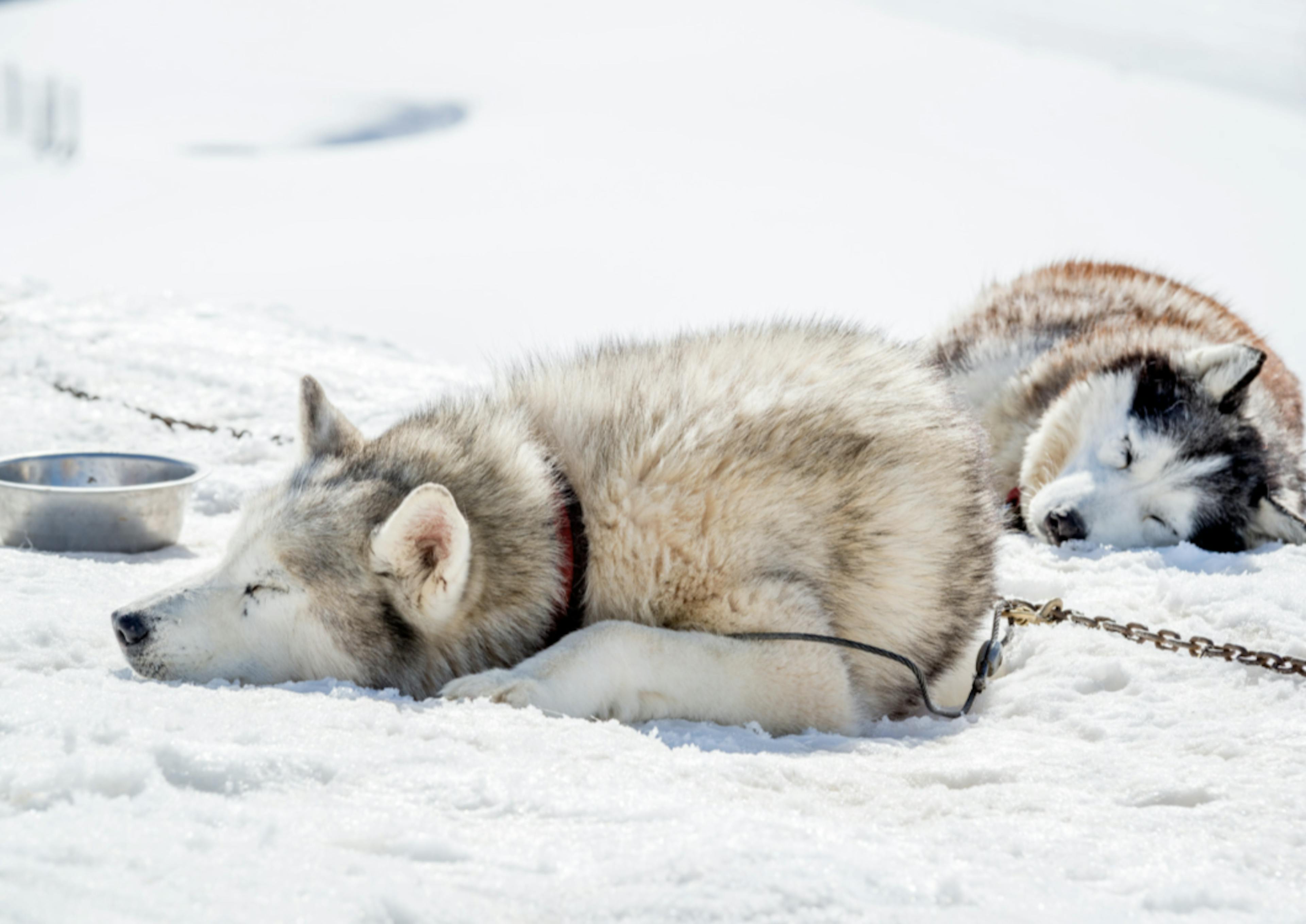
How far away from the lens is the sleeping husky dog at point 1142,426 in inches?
180

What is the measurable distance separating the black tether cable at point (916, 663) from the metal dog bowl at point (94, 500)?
2.34 meters

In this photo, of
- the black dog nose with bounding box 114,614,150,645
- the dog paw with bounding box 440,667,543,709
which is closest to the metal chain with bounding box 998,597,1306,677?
the dog paw with bounding box 440,667,543,709

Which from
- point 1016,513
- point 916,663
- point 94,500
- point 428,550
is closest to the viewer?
point 428,550

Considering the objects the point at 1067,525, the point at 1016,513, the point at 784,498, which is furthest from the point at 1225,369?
the point at 784,498

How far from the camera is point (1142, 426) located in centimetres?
468

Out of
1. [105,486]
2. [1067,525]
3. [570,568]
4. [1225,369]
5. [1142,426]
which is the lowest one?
[105,486]

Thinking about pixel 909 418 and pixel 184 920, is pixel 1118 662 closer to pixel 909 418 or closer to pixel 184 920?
pixel 909 418

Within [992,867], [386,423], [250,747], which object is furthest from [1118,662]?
[386,423]

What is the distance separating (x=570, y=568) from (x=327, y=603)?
Result: 57 centimetres

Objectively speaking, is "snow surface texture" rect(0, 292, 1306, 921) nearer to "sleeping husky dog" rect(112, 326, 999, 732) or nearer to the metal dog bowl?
"sleeping husky dog" rect(112, 326, 999, 732)

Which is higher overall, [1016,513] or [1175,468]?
[1175,468]

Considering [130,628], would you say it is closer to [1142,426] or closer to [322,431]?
[322,431]

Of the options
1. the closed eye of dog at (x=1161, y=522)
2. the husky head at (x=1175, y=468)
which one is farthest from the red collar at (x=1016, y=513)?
the closed eye of dog at (x=1161, y=522)

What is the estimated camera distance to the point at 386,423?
5578 millimetres
